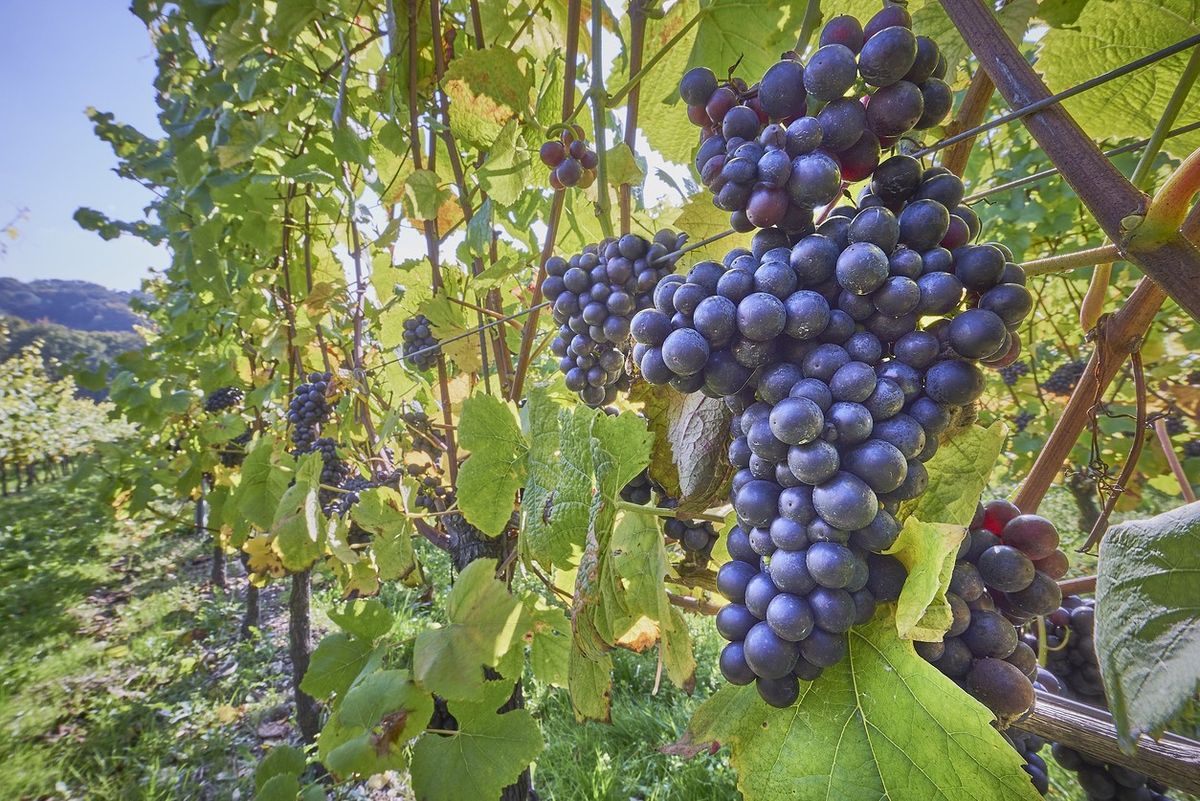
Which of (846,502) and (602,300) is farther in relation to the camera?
(602,300)

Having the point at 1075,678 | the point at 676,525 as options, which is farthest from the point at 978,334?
the point at 1075,678

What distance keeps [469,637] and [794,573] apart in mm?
684

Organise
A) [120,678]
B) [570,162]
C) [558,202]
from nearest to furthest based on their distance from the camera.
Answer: [570,162]
[558,202]
[120,678]

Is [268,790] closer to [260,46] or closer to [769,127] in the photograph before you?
[769,127]

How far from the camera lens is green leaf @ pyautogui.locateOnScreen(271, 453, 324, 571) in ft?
5.23

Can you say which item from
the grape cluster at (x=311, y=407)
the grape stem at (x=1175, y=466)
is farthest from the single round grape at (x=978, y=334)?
the grape cluster at (x=311, y=407)

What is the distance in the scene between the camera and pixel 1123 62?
2.47ft

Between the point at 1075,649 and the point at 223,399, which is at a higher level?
the point at 223,399

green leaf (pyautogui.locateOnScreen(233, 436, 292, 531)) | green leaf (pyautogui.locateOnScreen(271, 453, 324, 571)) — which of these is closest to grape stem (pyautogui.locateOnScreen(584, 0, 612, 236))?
green leaf (pyautogui.locateOnScreen(271, 453, 324, 571))

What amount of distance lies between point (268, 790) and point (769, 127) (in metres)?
1.50

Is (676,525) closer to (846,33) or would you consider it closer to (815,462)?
(815,462)

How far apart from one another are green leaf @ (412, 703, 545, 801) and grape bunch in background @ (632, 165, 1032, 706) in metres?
0.74

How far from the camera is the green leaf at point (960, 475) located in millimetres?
564

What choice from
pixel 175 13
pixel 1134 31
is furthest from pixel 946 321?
pixel 175 13
